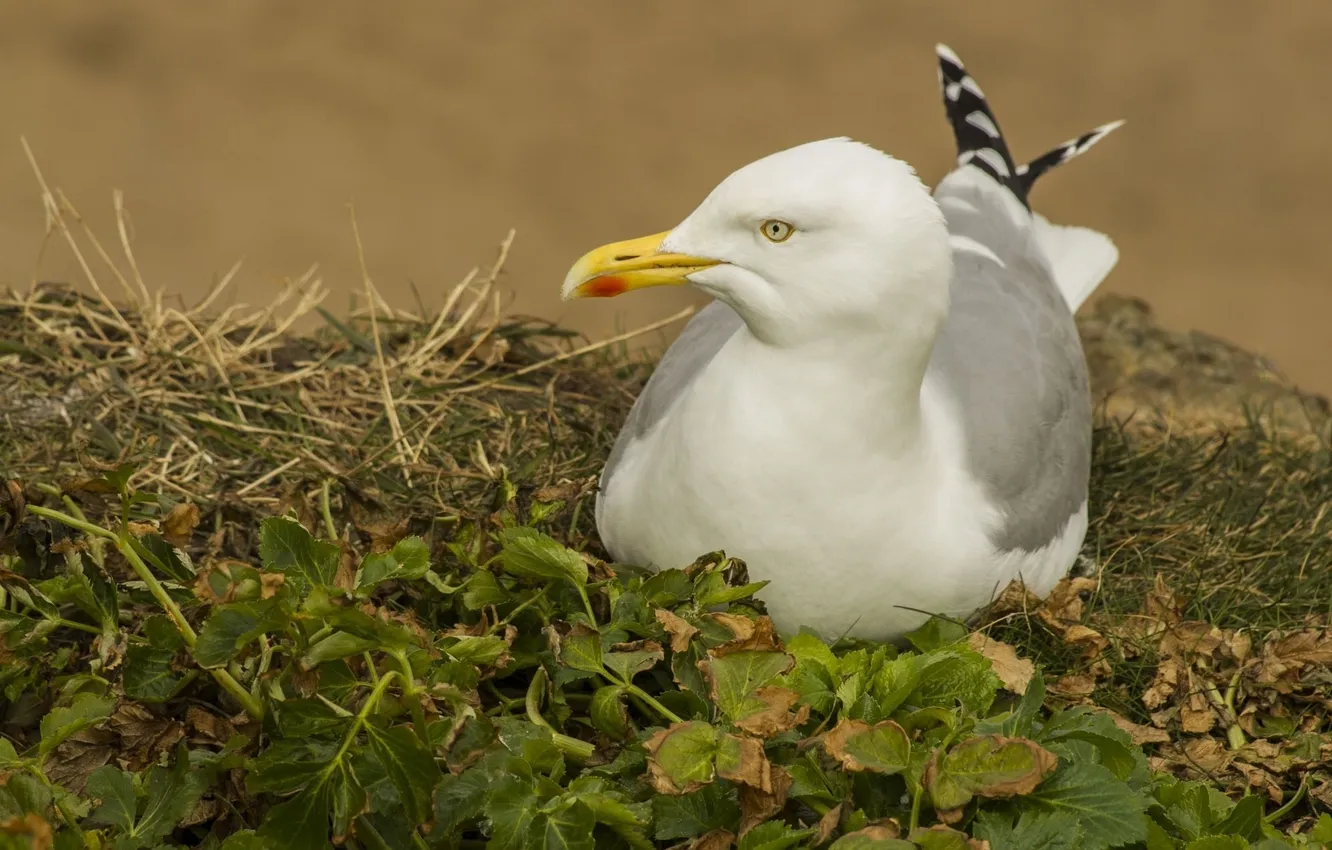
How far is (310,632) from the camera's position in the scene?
1.92m

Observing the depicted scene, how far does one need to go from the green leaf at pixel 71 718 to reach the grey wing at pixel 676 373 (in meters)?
1.03

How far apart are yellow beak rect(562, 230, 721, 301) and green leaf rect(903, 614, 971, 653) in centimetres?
71

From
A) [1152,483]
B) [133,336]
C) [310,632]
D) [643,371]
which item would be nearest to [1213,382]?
[1152,483]

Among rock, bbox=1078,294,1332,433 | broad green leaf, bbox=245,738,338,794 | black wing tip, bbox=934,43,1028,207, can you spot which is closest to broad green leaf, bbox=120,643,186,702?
broad green leaf, bbox=245,738,338,794

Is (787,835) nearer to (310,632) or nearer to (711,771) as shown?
(711,771)

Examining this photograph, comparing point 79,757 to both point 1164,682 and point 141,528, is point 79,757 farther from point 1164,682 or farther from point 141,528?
point 1164,682

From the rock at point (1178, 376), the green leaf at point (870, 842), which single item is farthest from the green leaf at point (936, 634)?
the rock at point (1178, 376)

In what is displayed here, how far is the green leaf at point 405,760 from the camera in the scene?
1.82 meters

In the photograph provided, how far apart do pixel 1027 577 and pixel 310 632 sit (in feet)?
4.45

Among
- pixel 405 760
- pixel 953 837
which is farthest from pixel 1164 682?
pixel 405 760

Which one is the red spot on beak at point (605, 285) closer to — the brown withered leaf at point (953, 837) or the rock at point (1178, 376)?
the brown withered leaf at point (953, 837)

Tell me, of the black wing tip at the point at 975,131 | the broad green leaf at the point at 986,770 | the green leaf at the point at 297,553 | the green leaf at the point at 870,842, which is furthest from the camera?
the black wing tip at the point at 975,131

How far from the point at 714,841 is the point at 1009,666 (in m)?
0.64

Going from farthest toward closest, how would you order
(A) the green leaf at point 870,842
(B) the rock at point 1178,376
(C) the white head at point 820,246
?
(B) the rock at point 1178,376
(C) the white head at point 820,246
(A) the green leaf at point 870,842
